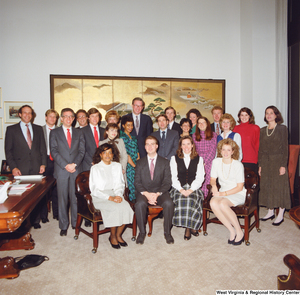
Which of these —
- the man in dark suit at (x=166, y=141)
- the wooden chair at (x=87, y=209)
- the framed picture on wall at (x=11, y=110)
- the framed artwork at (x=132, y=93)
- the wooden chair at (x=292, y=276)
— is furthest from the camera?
the framed artwork at (x=132, y=93)

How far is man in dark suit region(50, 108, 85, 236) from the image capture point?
372 cm

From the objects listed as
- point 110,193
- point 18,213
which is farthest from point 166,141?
point 18,213

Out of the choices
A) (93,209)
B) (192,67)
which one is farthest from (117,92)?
(93,209)

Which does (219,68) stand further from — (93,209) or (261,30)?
(93,209)

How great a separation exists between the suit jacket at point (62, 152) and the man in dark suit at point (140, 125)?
116 cm

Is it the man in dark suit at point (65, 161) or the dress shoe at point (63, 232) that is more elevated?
the man in dark suit at point (65, 161)

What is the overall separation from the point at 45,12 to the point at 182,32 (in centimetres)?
319

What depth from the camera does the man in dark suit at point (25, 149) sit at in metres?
3.98

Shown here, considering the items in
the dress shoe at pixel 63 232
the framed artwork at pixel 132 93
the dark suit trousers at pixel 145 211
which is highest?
the framed artwork at pixel 132 93

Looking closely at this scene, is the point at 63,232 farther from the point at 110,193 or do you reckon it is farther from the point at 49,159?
the point at 49,159

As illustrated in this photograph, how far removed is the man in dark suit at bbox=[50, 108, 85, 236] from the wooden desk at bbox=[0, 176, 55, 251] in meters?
0.36

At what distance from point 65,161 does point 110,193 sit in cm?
89

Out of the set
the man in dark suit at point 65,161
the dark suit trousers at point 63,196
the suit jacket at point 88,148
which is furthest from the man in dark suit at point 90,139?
the dark suit trousers at point 63,196

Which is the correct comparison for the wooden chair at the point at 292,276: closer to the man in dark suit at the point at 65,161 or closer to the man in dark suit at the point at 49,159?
the man in dark suit at the point at 65,161
